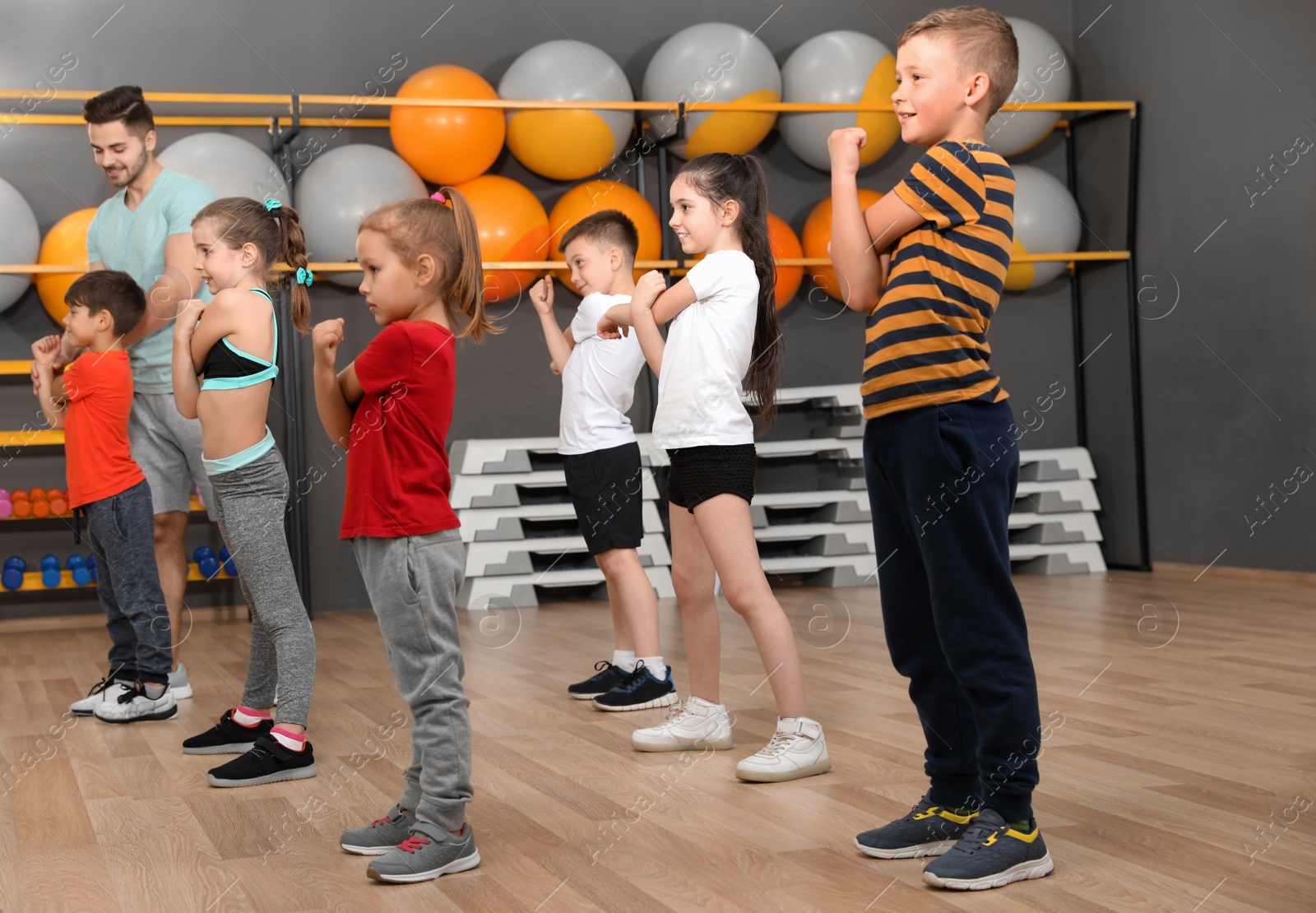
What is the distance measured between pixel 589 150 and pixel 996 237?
334 cm

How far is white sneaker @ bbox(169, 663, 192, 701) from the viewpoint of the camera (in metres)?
2.94

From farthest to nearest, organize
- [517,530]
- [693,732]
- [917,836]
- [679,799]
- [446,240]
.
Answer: [517,530]
[693,732]
[679,799]
[446,240]
[917,836]

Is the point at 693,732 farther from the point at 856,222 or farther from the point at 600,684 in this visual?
the point at 856,222

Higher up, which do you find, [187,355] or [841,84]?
[841,84]

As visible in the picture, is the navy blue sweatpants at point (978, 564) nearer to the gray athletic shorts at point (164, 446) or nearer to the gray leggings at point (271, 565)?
the gray leggings at point (271, 565)

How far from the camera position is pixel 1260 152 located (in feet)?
15.6

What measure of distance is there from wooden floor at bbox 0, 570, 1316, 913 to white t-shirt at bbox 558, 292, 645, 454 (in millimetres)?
615

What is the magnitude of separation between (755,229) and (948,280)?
0.75 metres

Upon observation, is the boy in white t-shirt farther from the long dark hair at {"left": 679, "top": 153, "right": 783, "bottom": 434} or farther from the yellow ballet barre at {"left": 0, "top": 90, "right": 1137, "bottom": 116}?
the yellow ballet barre at {"left": 0, "top": 90, "right": 1137, "bottom": 116}

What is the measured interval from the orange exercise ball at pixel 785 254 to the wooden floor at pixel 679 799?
1892 mm

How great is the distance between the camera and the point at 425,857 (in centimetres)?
160

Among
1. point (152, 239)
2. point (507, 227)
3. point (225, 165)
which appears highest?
point (225, 165)

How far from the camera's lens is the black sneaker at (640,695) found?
2.71 meters

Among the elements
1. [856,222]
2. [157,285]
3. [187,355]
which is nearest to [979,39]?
[856,222]
